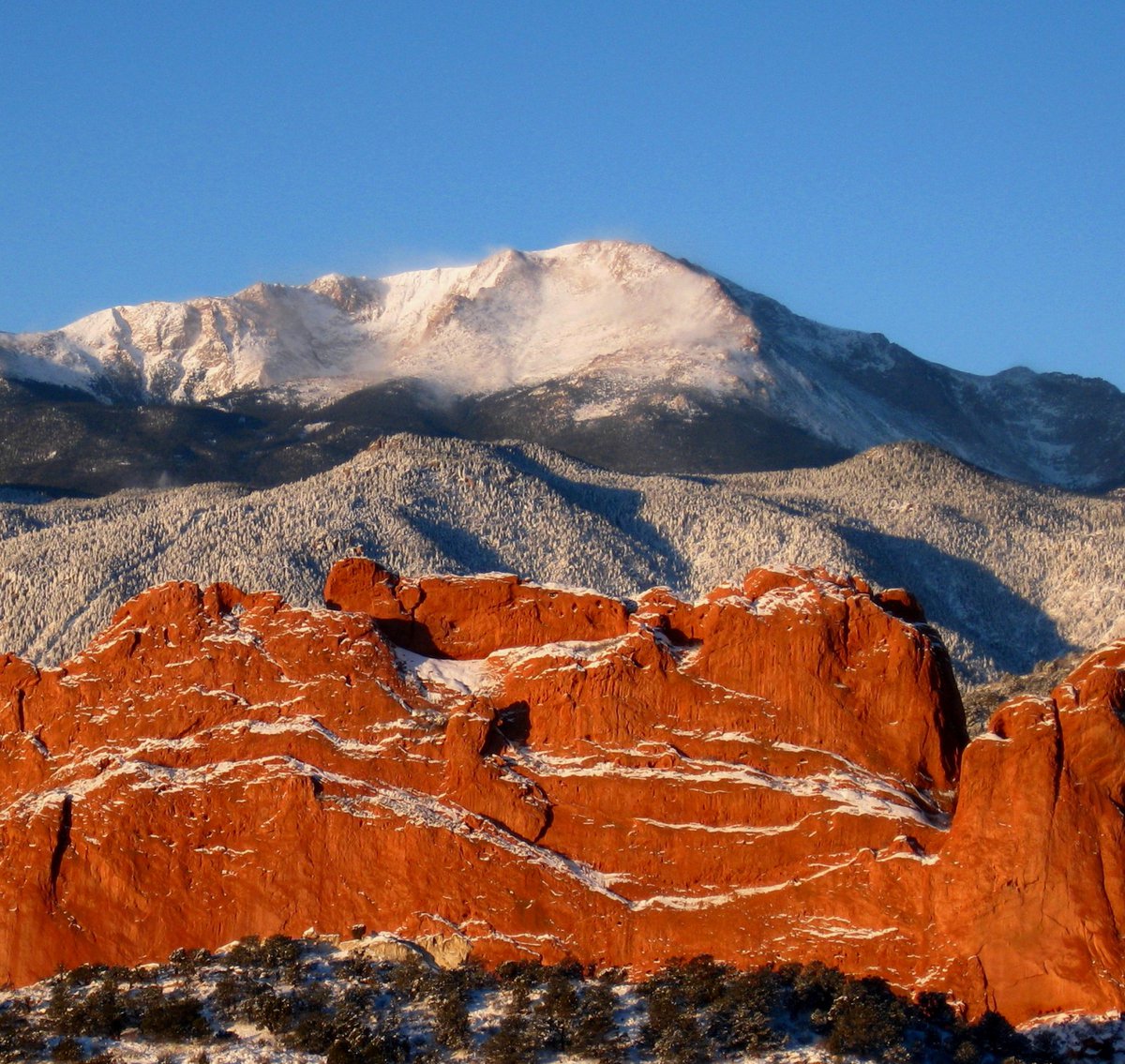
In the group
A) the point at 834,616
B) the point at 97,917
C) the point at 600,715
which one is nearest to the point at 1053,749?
the point at 834,616

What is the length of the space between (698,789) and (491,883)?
7.32 m

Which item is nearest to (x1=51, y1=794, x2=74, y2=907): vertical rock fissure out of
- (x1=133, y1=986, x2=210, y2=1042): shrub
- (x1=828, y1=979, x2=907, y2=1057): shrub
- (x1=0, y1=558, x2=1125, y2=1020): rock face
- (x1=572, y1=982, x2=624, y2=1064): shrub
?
(x1=0, y1=558, x2=1125, y2=1020): rock face

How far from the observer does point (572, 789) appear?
69875mm

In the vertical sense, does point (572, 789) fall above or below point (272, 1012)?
above

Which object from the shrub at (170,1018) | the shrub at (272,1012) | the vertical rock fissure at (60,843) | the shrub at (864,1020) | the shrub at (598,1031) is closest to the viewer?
the shrub at (864,1020)

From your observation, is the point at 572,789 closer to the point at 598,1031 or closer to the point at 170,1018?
the point at 598,1031

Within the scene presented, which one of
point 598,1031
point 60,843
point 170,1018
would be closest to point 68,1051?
point 170,1018

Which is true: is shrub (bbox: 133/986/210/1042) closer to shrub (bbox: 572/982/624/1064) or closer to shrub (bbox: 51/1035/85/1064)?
shrub (bbox: 51/1035/85/1064)

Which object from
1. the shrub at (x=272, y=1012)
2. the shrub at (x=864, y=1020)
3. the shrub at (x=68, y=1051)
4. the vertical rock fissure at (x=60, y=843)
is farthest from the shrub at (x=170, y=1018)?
the shrub at (x=864, y=1020)

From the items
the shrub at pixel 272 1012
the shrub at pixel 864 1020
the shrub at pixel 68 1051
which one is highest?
the shrub at pixel 272 1012

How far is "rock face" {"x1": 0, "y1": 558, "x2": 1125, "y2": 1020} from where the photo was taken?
64188mm

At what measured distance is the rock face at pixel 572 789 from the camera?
64188mm

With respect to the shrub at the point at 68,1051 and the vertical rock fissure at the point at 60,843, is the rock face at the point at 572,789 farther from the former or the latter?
the shrub at the point at 68,1051

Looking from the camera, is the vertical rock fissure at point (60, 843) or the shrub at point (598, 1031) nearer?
the shrub at point (598, 1031)
